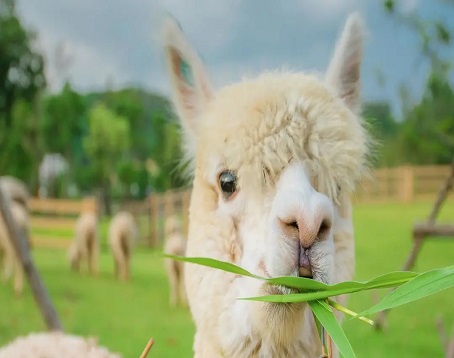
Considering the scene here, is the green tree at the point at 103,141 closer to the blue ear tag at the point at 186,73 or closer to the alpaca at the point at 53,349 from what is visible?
the alpaca at the point at 53,349

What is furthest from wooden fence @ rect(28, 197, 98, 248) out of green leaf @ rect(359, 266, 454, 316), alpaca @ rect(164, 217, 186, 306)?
green leaf @ rect(359, 266, 454, 316)

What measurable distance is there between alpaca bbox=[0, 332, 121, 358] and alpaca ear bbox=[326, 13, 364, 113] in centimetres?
Answer: 56

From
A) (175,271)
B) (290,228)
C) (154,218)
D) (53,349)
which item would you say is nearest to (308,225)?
(290,228)

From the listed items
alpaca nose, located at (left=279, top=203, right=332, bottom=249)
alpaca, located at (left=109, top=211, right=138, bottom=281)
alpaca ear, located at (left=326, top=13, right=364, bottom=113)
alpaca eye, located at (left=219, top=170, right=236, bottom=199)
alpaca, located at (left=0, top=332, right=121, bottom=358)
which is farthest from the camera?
alpaca, located at (left=109, top=211, right=138, bottom=281)

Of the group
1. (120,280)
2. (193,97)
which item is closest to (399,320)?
(120,280)

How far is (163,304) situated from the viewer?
3.44 metres

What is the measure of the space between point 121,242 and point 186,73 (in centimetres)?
323

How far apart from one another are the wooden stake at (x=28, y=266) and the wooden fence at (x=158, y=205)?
2.28m

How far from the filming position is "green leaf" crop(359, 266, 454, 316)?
1.57ft

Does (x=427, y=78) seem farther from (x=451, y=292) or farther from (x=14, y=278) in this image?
(x=14, y=278)

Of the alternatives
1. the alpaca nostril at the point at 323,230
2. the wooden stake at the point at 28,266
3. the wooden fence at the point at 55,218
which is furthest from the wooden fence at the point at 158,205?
the alpaca nostril at the point at 323,230

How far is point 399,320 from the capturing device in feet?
10.1

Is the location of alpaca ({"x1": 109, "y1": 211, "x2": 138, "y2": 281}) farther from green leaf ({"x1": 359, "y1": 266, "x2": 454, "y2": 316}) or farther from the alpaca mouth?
green leaf ({"x1": 359, "y1": 266, "x2": 454, "y2": 316})

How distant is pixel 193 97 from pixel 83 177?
3411 millimetres
